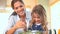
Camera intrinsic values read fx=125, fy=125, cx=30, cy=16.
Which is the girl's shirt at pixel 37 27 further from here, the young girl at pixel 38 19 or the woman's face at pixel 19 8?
the woman's face at pixel 19 8

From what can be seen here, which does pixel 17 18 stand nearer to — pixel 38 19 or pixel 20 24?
pixel 20 24

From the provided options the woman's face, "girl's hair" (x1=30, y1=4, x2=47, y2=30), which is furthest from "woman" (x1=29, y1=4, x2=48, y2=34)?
the woman's face

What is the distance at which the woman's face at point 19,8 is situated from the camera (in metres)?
1.20

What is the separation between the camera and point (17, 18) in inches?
47.3

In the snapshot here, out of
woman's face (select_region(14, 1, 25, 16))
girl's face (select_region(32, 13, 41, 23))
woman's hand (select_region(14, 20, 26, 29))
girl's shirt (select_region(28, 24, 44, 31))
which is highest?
woman's face (select_region(14, 1, 25, 16))

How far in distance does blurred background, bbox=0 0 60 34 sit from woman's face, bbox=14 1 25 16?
4cm

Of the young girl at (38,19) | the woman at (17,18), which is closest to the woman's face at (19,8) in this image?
the woman at (17,18)

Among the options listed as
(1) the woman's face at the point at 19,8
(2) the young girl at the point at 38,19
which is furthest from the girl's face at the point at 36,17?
(1) the woman's face at the point at 19,8

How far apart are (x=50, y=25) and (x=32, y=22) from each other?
0.18m

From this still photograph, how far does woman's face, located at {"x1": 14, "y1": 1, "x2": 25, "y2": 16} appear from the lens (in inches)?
47.3

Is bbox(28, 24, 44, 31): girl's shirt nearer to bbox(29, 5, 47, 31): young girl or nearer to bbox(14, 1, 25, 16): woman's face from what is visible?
bbox(29, 5, 47, 31): young girl

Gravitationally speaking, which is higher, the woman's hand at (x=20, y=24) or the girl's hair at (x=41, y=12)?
the girl's hair at (x=41, y=12)

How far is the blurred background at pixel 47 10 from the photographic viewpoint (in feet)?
3.84

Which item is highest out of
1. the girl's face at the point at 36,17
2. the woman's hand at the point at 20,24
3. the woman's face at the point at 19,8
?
the woman's face at the point at 19,8
